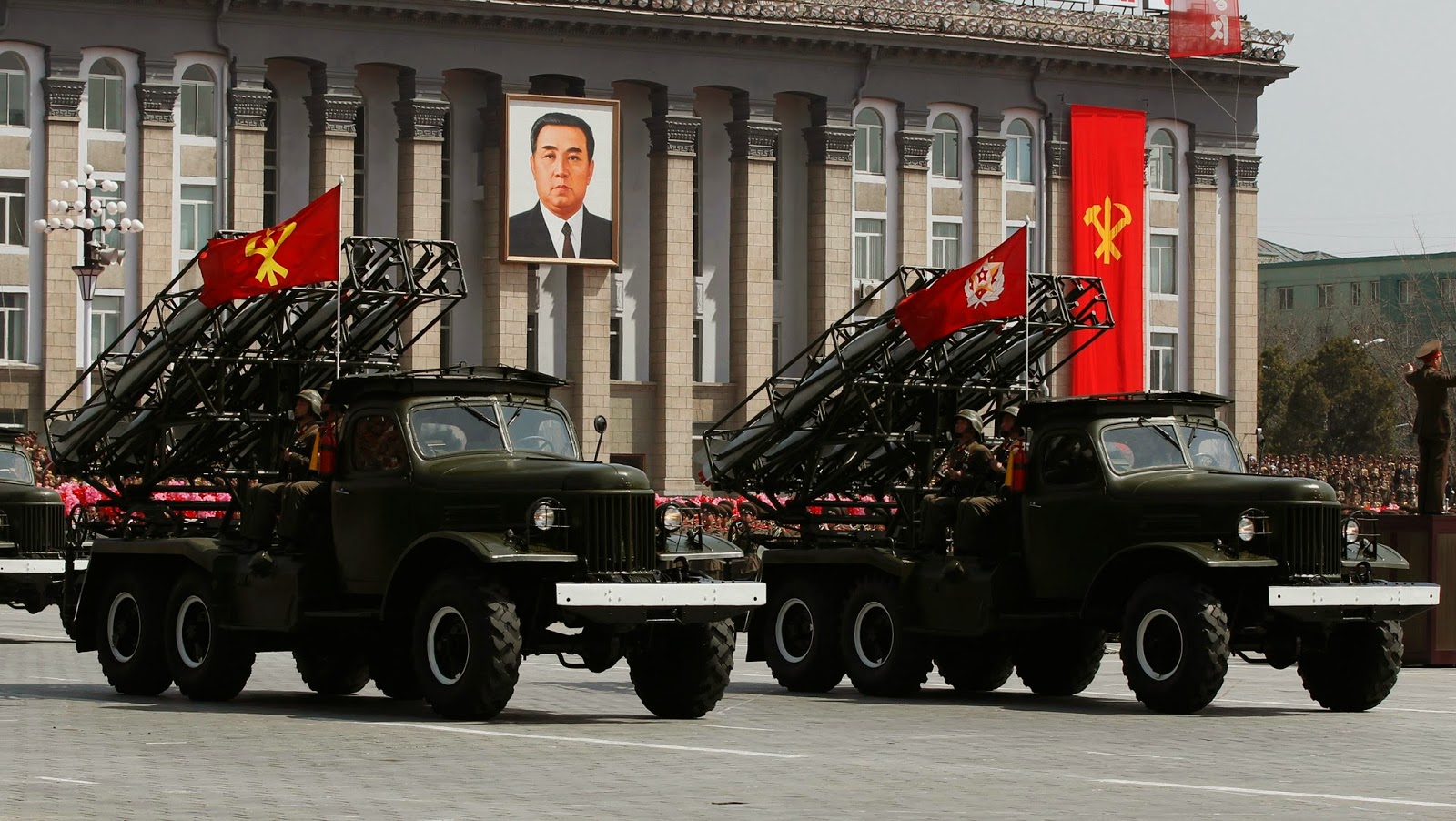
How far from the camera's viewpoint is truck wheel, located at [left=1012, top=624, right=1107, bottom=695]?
76.9 feet

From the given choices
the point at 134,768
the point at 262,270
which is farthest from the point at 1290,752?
the point at 262,270

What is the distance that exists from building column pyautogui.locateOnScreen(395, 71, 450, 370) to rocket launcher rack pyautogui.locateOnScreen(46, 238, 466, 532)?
47.0m

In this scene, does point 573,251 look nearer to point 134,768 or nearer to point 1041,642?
point 1041,642

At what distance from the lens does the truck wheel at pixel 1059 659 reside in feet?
76.9

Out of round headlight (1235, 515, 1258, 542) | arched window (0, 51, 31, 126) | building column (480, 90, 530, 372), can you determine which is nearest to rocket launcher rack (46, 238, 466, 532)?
round headlight (1235, 515, 1258, 542)

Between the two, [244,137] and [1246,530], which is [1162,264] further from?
[1246,530]

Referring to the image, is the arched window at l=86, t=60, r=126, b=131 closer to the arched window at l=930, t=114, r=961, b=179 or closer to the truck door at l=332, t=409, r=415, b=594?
the arched window at l=930, t=114, r=961, b=179

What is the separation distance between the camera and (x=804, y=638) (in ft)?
80.1

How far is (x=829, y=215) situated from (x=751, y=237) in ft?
9.56

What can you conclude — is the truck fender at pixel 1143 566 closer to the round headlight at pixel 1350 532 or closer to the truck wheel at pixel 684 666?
the round headlight at pixel 1350 532

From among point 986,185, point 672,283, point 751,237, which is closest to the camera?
point 672,283

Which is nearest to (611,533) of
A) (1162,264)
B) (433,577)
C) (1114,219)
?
(433,577)

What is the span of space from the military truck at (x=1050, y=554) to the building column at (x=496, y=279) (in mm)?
49213

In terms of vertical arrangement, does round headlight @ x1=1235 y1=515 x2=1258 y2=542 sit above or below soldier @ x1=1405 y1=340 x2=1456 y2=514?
below
